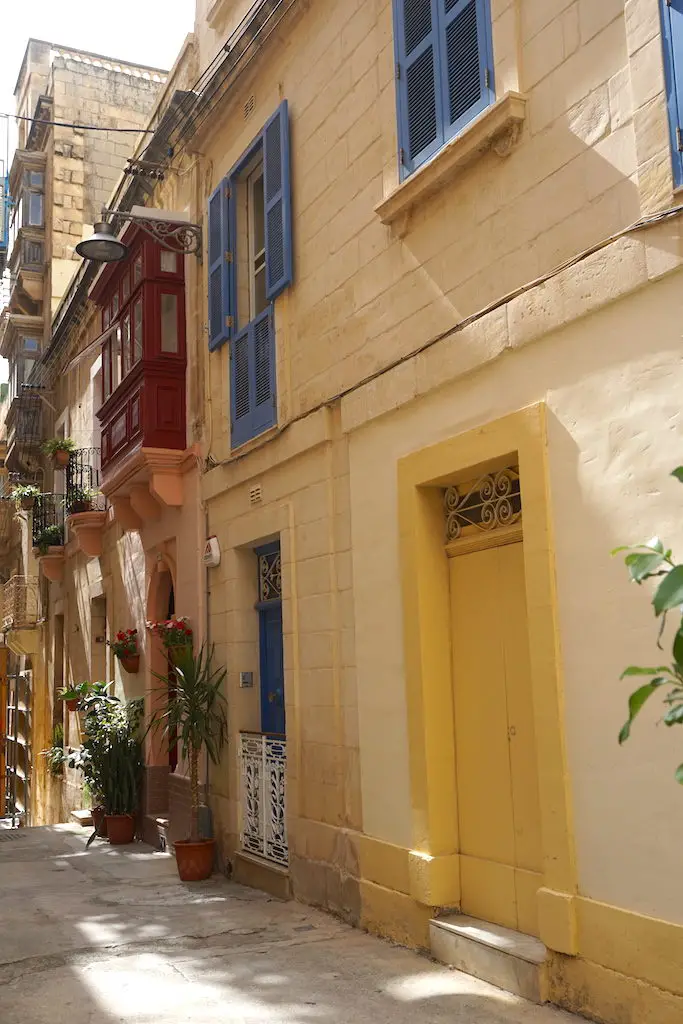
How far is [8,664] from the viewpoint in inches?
995

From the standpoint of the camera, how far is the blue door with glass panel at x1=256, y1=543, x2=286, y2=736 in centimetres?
860

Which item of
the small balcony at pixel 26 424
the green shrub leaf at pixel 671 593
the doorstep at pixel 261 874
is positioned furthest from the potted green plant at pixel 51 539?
the green shrub leaf at pixel 671 593

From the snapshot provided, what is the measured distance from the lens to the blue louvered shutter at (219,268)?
940cm

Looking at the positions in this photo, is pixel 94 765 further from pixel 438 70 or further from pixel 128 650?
pixel 438 70

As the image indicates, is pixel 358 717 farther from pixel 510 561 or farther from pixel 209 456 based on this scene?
pixel 209 456

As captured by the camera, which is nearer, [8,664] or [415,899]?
[415,899]

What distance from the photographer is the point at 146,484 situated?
Answer: 11.2 metres

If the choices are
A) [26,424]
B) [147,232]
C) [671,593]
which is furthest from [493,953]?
[26,424]

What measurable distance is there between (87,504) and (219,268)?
569 cm

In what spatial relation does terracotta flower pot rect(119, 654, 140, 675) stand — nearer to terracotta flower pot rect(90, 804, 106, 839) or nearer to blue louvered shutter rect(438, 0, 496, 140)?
terracotta flower pot rect(90, 804, 106, 839)

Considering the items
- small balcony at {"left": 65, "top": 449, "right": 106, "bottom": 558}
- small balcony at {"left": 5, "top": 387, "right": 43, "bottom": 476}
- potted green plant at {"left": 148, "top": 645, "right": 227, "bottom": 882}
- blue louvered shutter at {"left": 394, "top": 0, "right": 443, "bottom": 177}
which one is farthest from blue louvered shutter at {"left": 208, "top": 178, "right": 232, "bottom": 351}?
small balcony at {"left": 5, "top": 387, "right": 43, "bottom": 476}

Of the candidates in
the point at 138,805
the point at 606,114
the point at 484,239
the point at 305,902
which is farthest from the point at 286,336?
the point at 138,805

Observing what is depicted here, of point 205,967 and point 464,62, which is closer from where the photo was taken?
point 205,967

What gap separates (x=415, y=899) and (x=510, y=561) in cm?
206
